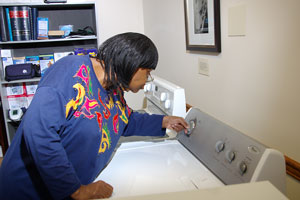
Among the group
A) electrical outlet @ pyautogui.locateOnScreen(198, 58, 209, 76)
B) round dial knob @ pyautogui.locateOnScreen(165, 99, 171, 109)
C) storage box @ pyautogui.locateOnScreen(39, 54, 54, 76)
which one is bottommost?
round dial knob @ pyautogui.locateOnScreen(165, 99, 171, 109)

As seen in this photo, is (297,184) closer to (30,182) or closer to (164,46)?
(30,182)

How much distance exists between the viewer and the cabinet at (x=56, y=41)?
278cm

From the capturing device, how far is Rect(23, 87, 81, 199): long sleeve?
745mm

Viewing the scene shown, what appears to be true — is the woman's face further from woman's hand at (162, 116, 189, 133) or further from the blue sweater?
woman's hand at (162, 116, 189, 133)

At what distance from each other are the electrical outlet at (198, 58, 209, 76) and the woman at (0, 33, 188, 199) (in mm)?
722

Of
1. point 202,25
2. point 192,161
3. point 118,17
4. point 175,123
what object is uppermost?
point 118,17

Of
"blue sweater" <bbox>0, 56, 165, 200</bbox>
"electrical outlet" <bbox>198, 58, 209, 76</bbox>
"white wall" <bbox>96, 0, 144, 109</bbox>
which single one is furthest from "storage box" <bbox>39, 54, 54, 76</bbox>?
"blue sweater" <bbox>0, 56, 165, 200</bbox>

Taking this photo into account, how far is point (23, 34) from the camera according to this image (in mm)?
2689

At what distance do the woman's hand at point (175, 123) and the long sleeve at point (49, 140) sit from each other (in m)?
0.57

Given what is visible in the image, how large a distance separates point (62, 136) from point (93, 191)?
19cm

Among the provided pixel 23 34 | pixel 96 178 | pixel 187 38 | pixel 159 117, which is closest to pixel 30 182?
pixel 96 178

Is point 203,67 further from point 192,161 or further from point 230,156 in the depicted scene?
point 230,156

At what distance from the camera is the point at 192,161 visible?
3.63 feet

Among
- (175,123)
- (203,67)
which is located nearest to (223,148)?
(175,123)
